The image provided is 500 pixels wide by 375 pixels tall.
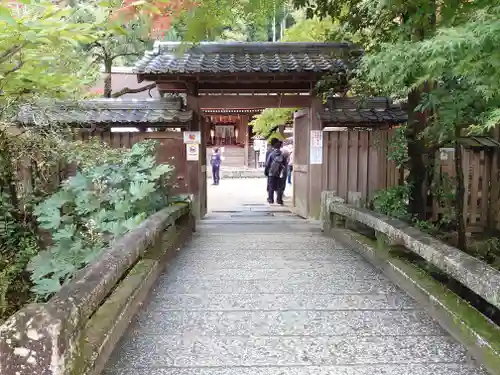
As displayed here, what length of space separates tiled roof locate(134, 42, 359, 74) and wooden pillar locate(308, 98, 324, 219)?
37.5 inches

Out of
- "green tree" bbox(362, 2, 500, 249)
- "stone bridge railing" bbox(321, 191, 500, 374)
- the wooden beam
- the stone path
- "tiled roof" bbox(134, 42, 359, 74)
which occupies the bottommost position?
the stone path

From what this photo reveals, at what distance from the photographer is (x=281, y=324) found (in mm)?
3670

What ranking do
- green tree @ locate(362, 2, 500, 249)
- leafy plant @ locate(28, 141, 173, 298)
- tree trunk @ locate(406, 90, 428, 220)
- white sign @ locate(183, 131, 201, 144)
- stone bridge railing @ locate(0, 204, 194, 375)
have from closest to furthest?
stone bridge railing @ locate(0, 204, 194, 375) → green tree @ locate(362, 2, 500, 249) → leafy plant @ locate(28, 141, 173, 298) → tree trunk @ locate(406, 90, 428, 220) → white sign @ locate(183, 131, 201, 144)

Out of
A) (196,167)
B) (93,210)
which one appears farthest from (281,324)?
(196,167)

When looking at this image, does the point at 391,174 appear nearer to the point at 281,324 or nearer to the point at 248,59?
the point at 248,59

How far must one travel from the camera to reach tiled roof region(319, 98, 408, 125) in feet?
31.8

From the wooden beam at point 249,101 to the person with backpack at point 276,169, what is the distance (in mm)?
3196

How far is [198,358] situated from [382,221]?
298cm

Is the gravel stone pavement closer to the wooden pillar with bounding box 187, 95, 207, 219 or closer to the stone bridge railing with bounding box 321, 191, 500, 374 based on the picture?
the stone bridge railing with bounding box 321, 191, 500, 374

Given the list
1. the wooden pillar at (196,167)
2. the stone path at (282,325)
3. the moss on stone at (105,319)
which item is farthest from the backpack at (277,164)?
the moss on stone at (105,319)

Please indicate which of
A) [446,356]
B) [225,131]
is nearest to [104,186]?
[446,356]

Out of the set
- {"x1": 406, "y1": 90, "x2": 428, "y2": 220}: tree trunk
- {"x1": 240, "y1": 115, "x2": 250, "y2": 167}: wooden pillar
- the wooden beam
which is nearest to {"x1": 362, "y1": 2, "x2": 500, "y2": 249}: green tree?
{"x1": 406, "y1": 90, "x2": 428, "y2": 220}: tree trunk

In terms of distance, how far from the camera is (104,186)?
6418 mm

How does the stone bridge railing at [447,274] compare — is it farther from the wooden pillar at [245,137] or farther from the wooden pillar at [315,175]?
the wooden pillar at [245,137]
